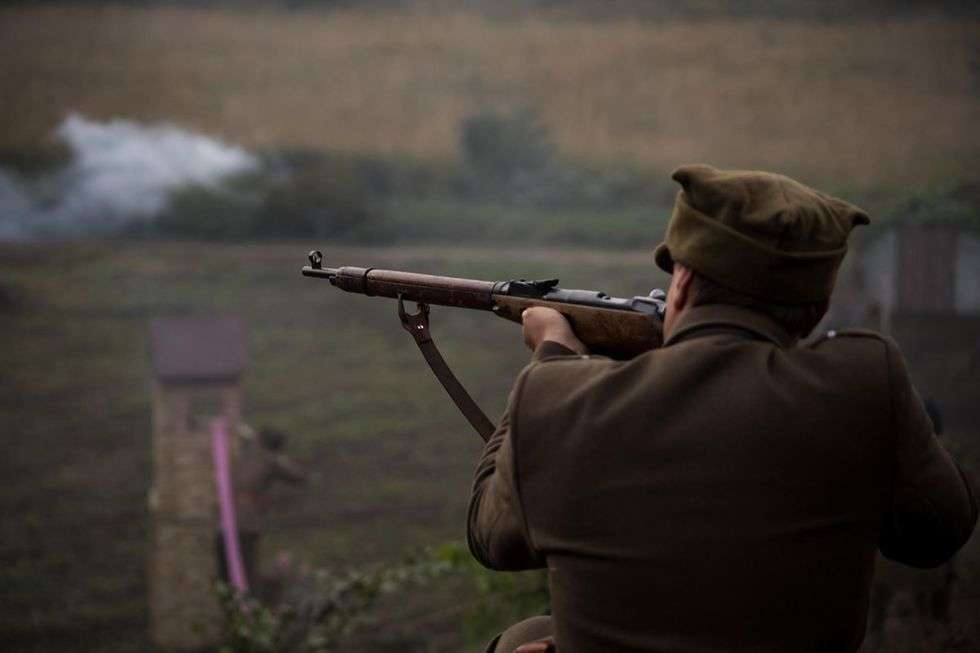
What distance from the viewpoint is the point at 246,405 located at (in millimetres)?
7988

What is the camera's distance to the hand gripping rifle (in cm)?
210

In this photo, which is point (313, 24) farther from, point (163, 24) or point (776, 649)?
point (776, 649)

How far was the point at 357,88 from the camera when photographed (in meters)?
8.59

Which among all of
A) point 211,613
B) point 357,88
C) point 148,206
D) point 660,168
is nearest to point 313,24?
point 357,88

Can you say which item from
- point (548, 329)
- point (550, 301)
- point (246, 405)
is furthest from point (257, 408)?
point (548, 329)

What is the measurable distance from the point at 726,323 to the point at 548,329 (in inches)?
18.2

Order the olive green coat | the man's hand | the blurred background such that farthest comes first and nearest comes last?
the blurred background → the man's hand → the olive green coat

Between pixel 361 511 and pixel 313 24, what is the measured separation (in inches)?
139

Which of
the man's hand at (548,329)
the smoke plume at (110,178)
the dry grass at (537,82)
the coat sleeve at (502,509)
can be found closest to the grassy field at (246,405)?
the smoke plume at (110,178)

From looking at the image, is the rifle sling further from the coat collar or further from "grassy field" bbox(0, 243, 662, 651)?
"grassy field" bbox(0, 243, 662, 651)

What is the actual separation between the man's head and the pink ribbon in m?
6.37

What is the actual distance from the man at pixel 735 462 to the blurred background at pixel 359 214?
594cm

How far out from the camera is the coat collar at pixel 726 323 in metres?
1.70

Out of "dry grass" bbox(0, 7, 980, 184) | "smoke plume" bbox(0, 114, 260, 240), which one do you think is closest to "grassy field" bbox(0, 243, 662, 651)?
"smoke plume" bbox(0, 114, 260, 240)
